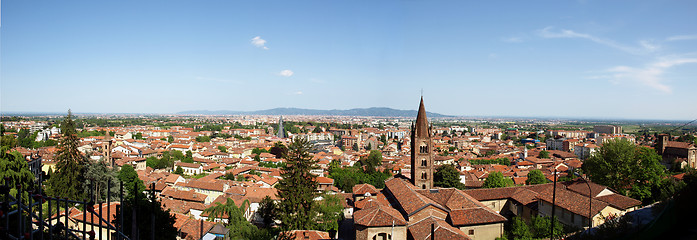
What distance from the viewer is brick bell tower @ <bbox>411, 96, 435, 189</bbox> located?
70.6ft

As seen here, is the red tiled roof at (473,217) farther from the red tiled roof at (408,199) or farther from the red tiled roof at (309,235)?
the red tiled roof at (309,235)

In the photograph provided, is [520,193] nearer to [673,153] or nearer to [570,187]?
[570,187]

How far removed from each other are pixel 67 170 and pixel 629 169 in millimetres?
31346

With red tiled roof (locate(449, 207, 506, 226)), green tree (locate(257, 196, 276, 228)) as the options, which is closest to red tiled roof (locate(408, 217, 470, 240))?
red tiled roof (locate(449, 207, 506, 226))

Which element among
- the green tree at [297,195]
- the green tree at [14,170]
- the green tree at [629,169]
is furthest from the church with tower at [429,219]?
the green tree at [14,170]

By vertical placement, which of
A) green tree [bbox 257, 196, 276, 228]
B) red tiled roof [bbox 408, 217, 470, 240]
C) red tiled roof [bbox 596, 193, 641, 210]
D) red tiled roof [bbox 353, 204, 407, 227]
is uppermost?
red tiled roof [bbox 596, 193, 641, 210]

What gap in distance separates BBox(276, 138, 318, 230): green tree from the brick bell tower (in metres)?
7.22

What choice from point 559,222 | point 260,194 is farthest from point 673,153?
point 260,194

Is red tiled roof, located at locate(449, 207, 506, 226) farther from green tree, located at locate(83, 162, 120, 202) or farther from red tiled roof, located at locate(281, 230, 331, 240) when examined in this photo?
green tree, located at locate(83, 162, 120, 202)

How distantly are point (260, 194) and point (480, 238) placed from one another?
16.2 m

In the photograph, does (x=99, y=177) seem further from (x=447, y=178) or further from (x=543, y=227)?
(x=543, y=227)

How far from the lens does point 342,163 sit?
47281 millimetres

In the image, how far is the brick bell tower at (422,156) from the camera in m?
21.5

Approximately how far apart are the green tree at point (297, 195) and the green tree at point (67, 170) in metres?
13.0
